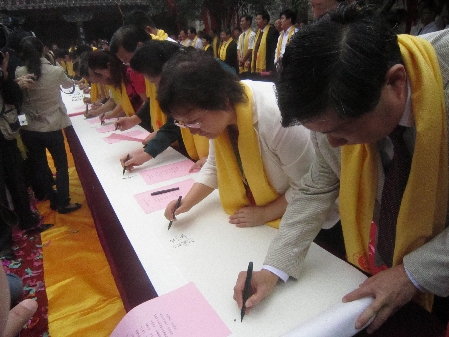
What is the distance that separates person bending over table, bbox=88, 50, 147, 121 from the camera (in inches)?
81.0

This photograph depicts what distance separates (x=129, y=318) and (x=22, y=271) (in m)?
1.50

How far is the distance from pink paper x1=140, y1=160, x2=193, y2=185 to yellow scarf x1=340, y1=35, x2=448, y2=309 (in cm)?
81

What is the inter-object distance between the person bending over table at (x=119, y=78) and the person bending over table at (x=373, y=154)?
166 cm

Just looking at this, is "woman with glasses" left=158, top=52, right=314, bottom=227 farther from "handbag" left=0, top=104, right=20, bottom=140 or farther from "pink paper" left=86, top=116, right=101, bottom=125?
"pink paper" left=86, top=116, right=101, bottom=125

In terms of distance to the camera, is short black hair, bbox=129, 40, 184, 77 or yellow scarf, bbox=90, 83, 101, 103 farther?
yellow scarf, bbox=90, 83, 101, 103

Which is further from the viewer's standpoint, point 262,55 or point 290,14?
point 262,55

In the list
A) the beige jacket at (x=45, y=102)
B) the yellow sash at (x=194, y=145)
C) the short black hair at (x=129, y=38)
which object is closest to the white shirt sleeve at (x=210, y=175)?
the yellow sash at (x=194, y=145)

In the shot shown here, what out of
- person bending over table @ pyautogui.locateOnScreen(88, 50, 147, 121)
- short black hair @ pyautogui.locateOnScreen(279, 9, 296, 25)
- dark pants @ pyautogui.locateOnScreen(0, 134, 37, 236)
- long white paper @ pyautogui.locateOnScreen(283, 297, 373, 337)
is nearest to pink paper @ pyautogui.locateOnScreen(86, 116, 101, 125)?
person bending over table @ pyautogui.locateOnScreen(88, 50, 147, 121)

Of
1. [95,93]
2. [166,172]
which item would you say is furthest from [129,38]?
[95,93]

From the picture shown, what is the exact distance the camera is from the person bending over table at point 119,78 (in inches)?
81.0

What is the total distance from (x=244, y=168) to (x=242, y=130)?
0.40ft

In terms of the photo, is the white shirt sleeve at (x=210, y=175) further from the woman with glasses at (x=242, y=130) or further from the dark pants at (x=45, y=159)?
the dark pants at (x=45, y=159)

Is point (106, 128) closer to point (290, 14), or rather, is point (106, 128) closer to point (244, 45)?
point (290, 14)

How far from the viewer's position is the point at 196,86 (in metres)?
0.92
